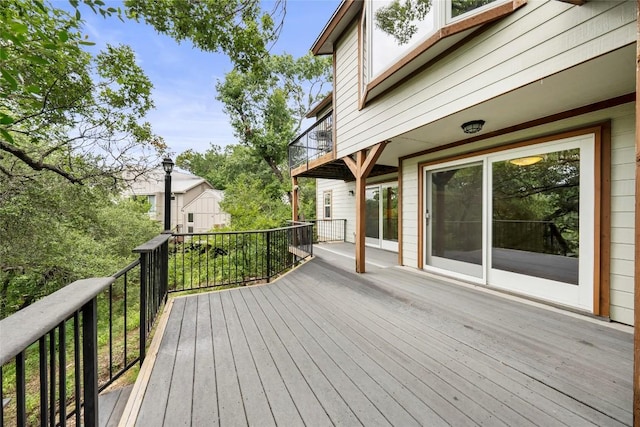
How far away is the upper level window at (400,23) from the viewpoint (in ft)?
9.69

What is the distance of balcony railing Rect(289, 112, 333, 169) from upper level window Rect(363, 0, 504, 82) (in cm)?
212

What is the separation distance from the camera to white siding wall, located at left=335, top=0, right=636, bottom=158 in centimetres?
207

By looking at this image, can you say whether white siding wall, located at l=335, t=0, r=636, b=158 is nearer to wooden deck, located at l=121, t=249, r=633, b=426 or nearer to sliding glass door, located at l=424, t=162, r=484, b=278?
sliding glass door, located at l=424, t=162, r=484, b=278

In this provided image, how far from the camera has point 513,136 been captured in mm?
3768

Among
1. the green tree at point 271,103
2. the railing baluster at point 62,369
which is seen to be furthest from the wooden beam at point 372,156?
the green tree at point 271,103

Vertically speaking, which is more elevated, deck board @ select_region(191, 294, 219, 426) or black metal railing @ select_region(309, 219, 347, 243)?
black metal railing @ select_region(309, 219, 347, 243)

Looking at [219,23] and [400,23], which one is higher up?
Result: [400,23]

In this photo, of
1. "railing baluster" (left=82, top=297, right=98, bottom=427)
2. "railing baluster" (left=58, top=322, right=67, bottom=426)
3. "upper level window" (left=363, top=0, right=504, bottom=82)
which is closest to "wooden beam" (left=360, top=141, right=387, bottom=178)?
"upper level window" (left=363, top=0, right=504, bottom=82)

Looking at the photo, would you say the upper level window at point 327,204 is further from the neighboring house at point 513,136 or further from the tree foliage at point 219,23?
the tree foliage at point 219,23

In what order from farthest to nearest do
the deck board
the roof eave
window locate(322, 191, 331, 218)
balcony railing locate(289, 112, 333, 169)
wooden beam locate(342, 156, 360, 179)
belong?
window locate(322, 191, 331, 218), balcony railing locate(289, 112, 333, 169), wooden beam locate(342, 156, 360, 179), the roof eave, the deck board

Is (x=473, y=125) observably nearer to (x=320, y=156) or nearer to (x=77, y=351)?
(x=320, y=156)

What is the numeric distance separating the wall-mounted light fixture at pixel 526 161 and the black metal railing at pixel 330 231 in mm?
5875

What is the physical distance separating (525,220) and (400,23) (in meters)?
3.04

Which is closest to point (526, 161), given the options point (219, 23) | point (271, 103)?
point (219, 23)
